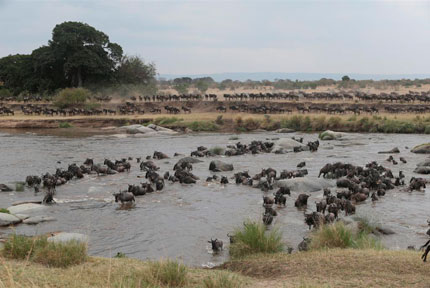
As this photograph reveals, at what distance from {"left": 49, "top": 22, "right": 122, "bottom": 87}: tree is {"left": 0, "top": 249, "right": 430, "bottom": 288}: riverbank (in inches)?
2083

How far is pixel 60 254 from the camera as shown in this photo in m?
8.48

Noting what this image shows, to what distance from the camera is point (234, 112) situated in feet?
157

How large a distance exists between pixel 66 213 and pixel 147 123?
28725 mm

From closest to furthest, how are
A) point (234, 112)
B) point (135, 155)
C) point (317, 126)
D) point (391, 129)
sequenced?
point (135, 155) → point (391, 129) → point (317, 126) → point (234, 112)

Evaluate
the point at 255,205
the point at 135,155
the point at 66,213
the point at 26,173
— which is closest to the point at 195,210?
the point at 255,205

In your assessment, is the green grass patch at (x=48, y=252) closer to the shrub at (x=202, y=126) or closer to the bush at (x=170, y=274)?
the bush at (x=170, y=274)

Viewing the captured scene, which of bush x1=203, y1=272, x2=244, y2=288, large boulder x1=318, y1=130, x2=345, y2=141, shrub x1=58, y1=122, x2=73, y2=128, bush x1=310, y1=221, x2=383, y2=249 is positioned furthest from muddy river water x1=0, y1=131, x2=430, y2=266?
shrub x1=58, y1=122, x2=73, y2=128

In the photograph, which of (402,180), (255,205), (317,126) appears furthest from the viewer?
(317,126)

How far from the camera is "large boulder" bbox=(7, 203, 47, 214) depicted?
14.7 meters

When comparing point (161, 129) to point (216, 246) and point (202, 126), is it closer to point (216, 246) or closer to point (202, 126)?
point (202, 126)

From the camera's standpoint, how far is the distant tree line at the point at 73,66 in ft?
196

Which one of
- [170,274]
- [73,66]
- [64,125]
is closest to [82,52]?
[73,66]

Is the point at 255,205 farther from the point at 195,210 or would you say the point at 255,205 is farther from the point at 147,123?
the point at 147,123

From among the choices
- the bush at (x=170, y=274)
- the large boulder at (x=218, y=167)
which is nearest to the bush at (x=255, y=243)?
the bush at (x=170, y=274)
